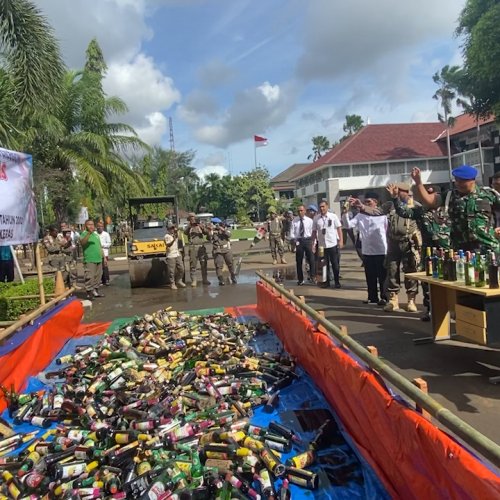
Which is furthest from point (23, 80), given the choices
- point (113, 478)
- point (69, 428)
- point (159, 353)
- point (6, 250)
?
point (113, 478)

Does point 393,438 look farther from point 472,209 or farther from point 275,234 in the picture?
point 275,234

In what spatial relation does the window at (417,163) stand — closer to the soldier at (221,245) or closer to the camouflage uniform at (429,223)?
the soldier at (221,245)

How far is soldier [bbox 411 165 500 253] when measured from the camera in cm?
496

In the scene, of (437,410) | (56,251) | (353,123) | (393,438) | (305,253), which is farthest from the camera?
(353,123)

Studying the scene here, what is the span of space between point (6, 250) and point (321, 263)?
24.6ft

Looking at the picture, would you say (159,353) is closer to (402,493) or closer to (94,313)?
(402,493)

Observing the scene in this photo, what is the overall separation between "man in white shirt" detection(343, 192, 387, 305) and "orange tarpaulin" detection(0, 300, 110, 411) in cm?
496

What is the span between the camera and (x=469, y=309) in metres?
4.49

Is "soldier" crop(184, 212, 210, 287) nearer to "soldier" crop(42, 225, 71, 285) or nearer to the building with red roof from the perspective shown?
"soldier" crop(42, 225, 71, 285)

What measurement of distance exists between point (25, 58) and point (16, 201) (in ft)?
14.7

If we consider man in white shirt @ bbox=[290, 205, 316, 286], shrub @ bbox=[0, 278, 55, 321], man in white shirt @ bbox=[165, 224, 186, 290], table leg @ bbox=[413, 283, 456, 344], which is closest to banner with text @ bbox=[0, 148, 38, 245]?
shrub @ bbox=[0, 278, 55, 321]

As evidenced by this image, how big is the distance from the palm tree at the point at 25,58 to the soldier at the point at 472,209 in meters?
7.81

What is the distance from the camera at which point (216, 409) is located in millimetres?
4410

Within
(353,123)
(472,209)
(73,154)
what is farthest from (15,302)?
(353,123)
